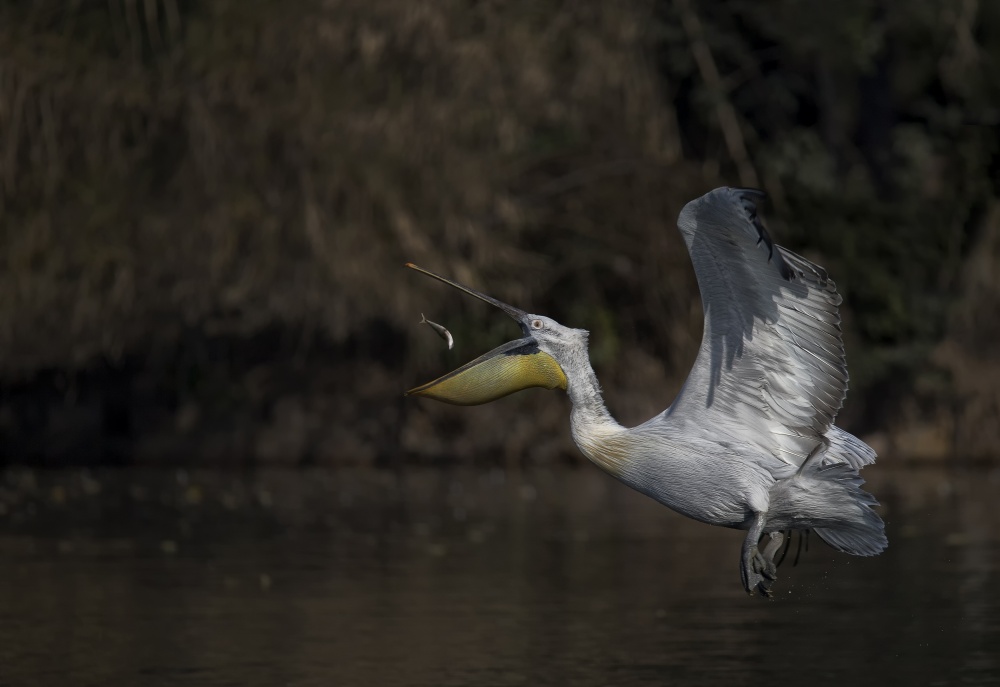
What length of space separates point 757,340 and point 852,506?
872 millimetres

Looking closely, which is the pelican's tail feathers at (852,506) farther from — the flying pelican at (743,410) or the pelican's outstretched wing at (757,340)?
the pelican's outstretched wing at (757,340)

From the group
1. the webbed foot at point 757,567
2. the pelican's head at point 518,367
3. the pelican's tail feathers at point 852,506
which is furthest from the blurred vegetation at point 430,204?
the pelican's tail feathers at point 852,506

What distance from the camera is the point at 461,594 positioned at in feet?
40.5

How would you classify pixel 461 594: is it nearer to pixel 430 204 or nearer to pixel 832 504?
pixel 832 504

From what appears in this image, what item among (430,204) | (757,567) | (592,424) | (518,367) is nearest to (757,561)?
(757,567)

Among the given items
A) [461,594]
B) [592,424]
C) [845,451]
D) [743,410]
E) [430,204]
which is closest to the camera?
[592,424]

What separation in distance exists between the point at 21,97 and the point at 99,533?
22.1 ft

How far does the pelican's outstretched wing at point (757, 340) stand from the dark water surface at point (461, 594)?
126 centimetres

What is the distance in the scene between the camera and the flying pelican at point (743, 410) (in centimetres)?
889

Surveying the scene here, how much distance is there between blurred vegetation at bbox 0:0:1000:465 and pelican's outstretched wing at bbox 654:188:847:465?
38.7 feet

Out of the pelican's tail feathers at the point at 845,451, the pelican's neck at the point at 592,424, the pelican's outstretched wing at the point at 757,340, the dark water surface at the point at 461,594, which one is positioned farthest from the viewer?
the dark water surface at the point at 461,594

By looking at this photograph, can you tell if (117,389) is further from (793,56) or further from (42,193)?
(793,56)

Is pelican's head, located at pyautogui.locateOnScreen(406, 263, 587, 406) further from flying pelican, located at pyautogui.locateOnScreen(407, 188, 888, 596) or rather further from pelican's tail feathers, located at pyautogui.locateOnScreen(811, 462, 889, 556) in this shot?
pelican's tail feathers, located at pyautogui.locateOnScreen(811, 462, 889, 556)

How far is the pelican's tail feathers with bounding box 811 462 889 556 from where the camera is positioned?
8.90m
